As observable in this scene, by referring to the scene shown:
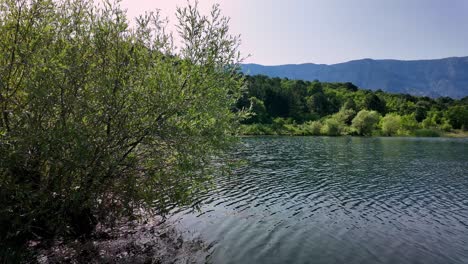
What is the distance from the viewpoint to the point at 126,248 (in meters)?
17.0

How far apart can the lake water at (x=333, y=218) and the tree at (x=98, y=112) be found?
16.9ft

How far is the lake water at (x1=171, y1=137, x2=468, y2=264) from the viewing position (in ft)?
60.6

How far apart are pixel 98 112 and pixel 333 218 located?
1859 cm

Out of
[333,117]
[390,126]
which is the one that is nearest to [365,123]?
[390,126]

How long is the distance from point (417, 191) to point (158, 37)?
105ft

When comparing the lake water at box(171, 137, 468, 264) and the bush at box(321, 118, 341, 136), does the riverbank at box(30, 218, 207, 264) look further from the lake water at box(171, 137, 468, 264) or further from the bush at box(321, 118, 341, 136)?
the bush at box(321, 118, 341, 136)

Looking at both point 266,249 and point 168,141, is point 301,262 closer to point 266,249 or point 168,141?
point 266,249

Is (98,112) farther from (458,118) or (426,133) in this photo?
(458,118)

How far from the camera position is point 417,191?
35.7m

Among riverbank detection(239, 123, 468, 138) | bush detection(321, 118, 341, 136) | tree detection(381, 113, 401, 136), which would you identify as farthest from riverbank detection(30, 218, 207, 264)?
tree detection(381, 113, 401, 136)

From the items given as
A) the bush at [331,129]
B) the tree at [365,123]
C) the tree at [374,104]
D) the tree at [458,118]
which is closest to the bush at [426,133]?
the tree at [365,123]

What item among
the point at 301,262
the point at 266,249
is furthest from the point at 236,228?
the point at 301,262

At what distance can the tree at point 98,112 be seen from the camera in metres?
13.1

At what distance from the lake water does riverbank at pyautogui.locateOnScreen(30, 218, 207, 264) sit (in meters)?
1.29
